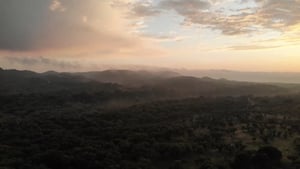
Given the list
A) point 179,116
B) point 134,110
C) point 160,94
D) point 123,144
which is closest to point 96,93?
point 160,94

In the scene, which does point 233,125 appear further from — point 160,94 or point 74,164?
point 160,94

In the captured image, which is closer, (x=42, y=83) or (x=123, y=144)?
(x=123, y=144)

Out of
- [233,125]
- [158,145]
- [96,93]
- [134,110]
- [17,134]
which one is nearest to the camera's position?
[158,145]

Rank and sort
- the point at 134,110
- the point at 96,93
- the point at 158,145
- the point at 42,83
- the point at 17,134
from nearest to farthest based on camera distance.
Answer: the point at 158,145 → the point at 17,134 → the point at 134,110 → the point at 96,93 → the point at 42,83

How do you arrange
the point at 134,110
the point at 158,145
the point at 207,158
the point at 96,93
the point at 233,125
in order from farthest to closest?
1. the point at 96,93
2. the point at 134,110
3. the point at 233,125
4. the point at 158,145
5. the point at 207,158

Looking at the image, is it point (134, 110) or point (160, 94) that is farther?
point (160, 94)

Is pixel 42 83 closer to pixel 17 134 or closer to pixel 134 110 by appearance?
pixel 134 110

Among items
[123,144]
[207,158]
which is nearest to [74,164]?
[123,144]

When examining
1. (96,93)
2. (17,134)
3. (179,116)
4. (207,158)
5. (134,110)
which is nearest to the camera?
(207,158)
